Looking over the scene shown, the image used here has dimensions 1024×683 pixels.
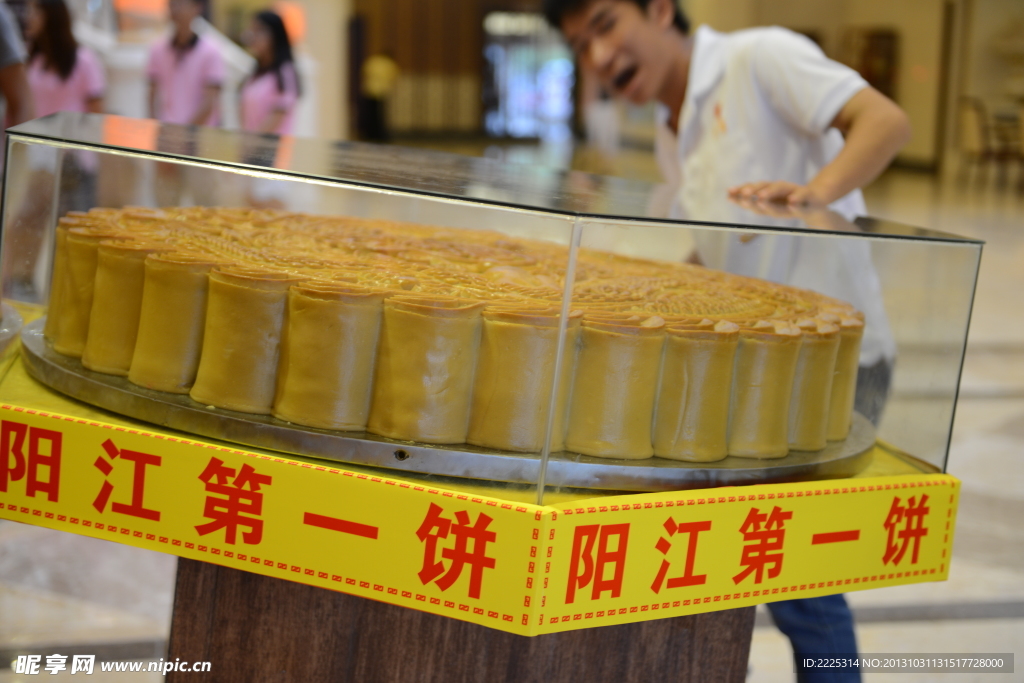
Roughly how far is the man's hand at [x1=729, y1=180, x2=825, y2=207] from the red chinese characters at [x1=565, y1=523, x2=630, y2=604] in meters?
0.71

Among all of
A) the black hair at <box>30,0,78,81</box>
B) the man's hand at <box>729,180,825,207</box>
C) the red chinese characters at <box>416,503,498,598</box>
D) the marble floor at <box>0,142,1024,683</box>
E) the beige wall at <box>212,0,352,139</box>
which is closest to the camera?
the red chinese characters at <box>416,503,498,598</box>

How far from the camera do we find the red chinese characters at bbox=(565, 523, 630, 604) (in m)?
1.15

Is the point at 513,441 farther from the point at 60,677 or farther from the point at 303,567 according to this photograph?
the point at 60,677

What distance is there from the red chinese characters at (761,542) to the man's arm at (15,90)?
2.71 meters

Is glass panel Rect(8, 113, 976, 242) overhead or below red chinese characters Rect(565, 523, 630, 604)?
overhead

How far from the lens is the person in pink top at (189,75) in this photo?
5.19 meters

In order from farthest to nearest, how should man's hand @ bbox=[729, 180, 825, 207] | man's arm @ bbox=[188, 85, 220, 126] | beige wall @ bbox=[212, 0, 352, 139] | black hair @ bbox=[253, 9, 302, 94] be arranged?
beige wall @ bbox=[212, 0, 352, 139] < black hair @ bbox=[253, 9, 302, 94] < man's arm @ bbox=[188, 85, 220, 126] < man's hand @ bbox=[729, 180, 825, 207]

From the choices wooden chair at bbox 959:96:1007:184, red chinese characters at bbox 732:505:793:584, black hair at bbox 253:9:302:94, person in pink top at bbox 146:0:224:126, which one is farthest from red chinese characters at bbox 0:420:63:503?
wooden chair at bbox 959:96:1007:184

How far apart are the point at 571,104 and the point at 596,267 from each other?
19.5 metres

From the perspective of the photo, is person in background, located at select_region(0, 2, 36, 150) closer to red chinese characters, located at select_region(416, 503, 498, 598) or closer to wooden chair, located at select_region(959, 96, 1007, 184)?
red chinese characters, located at select_region(416, 503, 498, 598)

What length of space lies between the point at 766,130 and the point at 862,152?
32cm

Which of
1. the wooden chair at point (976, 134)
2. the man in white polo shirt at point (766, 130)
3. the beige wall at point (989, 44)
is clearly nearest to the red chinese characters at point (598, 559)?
the man in white polo shirt at point (766, 130)

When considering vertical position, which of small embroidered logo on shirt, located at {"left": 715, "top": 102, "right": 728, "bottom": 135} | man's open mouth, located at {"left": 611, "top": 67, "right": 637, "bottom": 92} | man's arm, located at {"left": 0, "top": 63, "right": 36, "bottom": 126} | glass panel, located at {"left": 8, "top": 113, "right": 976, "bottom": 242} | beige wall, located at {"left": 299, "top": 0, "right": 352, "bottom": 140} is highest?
beige wall, located at {"left": 299, "top": 0, "right": 352, "bottom": 140}

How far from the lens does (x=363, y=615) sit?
1.51 metres
